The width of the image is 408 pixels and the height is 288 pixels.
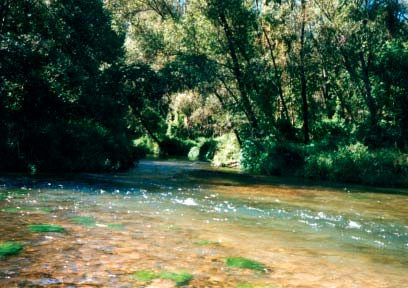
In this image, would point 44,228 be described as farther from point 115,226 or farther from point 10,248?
point 10,248

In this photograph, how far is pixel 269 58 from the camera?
30531 millimetres

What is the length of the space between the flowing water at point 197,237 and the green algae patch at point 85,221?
0.07 feet

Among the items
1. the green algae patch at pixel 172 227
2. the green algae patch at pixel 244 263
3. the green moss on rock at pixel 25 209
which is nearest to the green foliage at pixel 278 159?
the green algae patch at pixel 172 227

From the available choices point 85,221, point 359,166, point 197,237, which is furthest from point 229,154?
point 197,237

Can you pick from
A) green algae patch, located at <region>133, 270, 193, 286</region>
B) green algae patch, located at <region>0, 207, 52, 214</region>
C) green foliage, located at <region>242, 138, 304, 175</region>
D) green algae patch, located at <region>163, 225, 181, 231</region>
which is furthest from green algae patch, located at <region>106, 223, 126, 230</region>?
green foliage, located at <region>242, 138, 304, 175</region>

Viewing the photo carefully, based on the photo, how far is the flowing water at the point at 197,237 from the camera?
594 cm

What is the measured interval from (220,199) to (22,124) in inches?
440

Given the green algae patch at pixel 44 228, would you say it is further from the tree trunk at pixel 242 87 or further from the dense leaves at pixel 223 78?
the tree trunk at pixel 242 87

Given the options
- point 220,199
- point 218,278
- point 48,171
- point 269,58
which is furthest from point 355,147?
point 218,278

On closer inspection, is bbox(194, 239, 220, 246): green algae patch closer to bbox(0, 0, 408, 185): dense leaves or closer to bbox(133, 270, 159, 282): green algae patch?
bbox(133, 270, 159, 282): green algae patch

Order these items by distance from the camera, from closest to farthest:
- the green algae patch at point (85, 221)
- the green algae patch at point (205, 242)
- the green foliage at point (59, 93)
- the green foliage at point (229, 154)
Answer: the green algae patch at point (205, 242) → the green algae patch at point (85, 221) → the green foliage at point (59, 93) → the green foliage at point (229, 154)

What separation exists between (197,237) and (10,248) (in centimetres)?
342

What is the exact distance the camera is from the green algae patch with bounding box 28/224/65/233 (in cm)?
789

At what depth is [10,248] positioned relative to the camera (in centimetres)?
657
